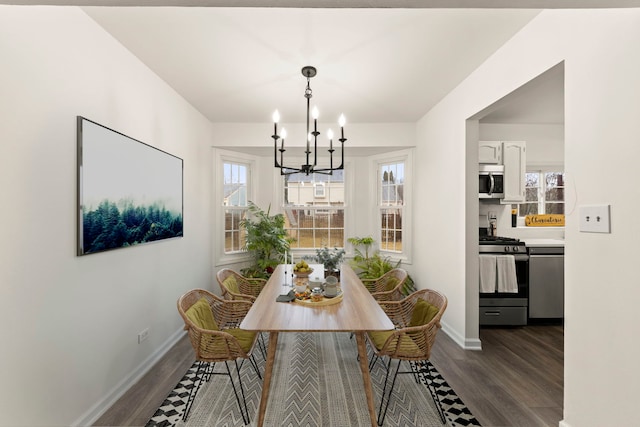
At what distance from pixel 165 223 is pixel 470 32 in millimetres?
3062

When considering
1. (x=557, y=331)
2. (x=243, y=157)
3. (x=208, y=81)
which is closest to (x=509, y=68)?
(x=208, y=81)

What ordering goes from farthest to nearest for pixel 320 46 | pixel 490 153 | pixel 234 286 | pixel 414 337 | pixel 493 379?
pixel 490 153 → pixel 234 286 → pixel 493 379 → pixel 320 46 → pixel 414 337

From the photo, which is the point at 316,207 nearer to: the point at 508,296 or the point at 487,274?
the point at 487,274

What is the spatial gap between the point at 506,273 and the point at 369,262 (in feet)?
5.85

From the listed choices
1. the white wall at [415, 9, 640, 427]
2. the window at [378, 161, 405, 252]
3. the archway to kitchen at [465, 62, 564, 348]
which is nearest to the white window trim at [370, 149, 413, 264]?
the window at [378, 161, 405, 252]

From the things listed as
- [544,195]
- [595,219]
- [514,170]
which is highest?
[514,170]

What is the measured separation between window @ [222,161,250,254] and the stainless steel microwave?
3.39 meters

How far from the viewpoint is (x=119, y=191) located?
223 cm

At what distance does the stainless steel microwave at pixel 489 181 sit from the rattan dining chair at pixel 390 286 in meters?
1.63

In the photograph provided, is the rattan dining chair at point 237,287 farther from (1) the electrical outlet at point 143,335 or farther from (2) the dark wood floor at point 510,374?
(2) the dark wood floor at point 510,374

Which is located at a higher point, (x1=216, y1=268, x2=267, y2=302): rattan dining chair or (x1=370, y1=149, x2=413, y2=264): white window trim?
(x1=370, y1=149, x2=413, y2=264): white window trim

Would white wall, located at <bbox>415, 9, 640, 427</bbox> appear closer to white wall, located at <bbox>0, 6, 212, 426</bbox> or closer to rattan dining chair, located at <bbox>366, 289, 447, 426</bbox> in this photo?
rattan dining chair, located at <bbox>366, 289, 447, 426</bbox>

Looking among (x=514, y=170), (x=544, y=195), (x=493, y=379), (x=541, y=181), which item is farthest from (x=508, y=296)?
(x=541, y=181)

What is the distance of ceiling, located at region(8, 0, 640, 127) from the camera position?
193cm
